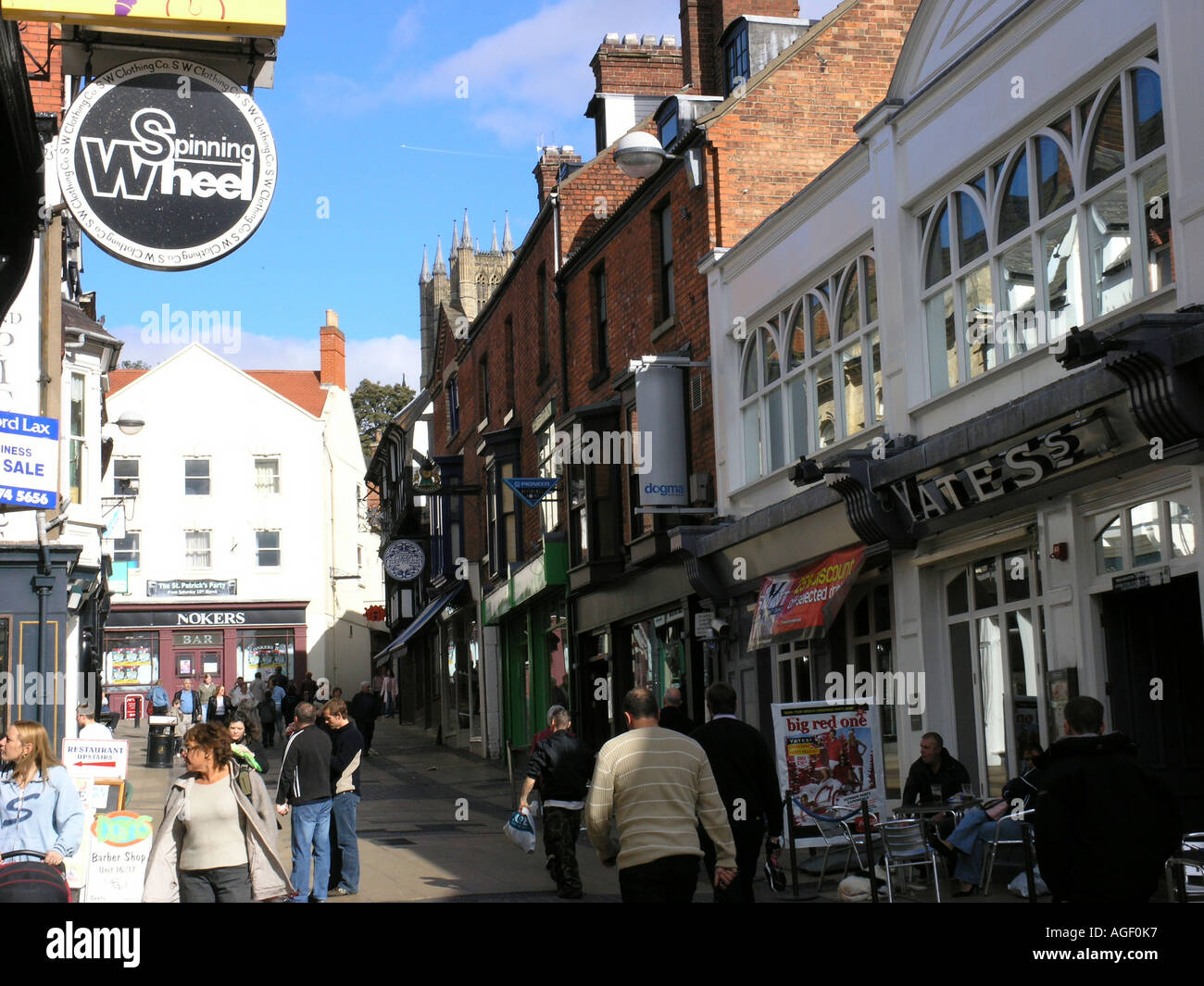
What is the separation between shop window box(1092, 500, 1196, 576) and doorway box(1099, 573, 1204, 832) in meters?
0.30

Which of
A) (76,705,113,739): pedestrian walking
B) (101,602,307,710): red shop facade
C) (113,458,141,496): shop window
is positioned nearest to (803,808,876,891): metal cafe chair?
(76,705,113,739): pedestrian walking

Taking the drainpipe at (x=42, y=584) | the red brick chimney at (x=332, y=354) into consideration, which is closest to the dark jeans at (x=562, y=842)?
the drainpipe at (x=42, y=584)

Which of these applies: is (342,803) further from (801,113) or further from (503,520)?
(503,520)

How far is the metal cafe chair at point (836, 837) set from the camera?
44.4 feet

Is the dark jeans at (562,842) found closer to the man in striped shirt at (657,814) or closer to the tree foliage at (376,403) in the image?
the man in striped shirt at (657,814)

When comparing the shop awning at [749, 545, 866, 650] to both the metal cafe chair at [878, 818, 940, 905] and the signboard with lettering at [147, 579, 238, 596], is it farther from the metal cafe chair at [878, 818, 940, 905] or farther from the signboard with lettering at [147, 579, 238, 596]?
the signboard with lettering at [147, 579, 238, 596]

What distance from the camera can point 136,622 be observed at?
53312mm

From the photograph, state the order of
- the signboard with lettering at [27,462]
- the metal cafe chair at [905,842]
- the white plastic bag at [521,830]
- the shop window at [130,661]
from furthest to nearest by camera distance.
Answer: the shop window at [130,661]
the white plastic bag at [521,830]
the metal cafe chair at [905,842]
the signboard with lettering at [27,462]

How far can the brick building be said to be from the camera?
21672 mm

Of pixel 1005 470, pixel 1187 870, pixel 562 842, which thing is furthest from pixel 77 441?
pixel 1187 870

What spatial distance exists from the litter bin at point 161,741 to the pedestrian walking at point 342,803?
15.9m

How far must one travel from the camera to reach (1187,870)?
10.6 meters
